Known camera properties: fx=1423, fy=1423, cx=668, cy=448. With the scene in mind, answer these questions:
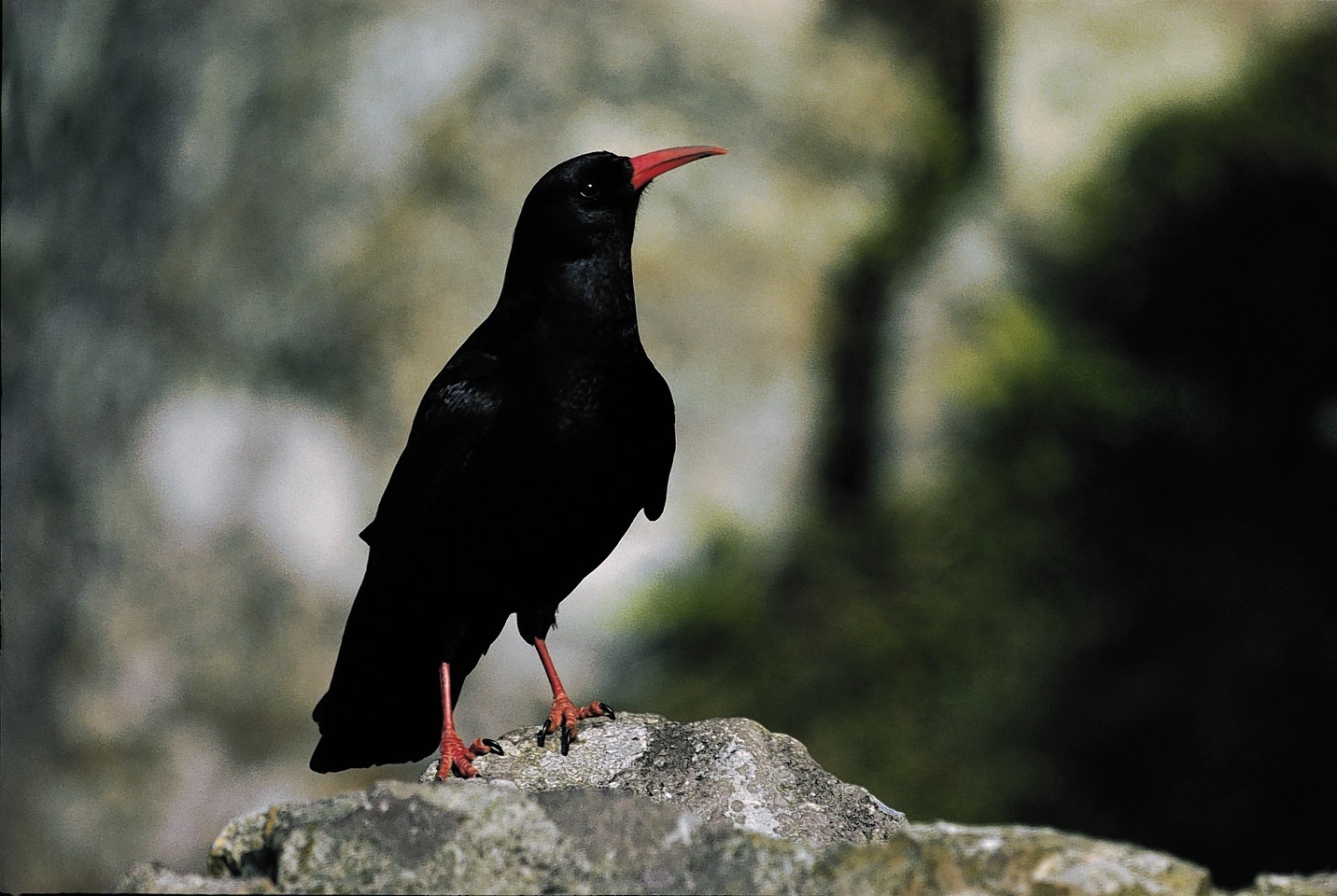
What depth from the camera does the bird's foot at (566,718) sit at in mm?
3916

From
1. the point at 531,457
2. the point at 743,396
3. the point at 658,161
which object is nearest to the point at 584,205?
the point at 658,161

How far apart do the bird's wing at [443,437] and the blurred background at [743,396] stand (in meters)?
3.95

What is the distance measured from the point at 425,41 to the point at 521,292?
5.96 m

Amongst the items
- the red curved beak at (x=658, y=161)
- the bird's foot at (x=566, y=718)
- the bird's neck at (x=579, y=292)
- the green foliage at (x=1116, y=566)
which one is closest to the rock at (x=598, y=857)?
the bird's foot at (x=566, y=718)

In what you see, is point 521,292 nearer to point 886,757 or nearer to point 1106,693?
point 886,757

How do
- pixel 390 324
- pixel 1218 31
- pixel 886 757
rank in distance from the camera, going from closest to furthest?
pixel 886 757, pixel 390 324, pixel 1218 31

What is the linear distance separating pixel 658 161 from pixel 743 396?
4.99 metres

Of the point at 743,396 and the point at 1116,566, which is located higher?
the point at 743,396

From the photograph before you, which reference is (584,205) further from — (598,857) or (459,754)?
(598,857)

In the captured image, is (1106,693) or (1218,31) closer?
(1106,693)

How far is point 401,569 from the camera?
401 cm

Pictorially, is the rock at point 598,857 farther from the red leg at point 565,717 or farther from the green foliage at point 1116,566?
the green foliage at point 1116,566

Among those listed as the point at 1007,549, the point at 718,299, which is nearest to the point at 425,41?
the point at 718,299

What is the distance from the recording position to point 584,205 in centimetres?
401
